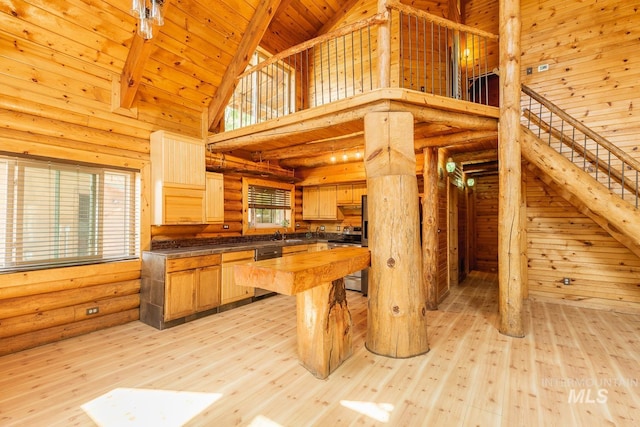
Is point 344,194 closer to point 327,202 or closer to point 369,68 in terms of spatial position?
point 327,202

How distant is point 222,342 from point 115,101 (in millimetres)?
3217

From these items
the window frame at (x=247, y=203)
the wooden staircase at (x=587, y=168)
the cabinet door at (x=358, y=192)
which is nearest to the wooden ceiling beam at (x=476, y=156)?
the wooden staircase at (x=587, y=168)

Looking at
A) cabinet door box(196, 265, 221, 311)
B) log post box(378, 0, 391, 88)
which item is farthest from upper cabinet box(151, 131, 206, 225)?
log post box(378, 0, 391, 88)

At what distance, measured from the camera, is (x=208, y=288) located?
12.9 ft

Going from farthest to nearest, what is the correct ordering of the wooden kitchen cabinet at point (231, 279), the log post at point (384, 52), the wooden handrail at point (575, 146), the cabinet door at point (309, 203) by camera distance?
the cabinet door at point (309, 203)
the wooden kitchen cabinet at point (231, 279)
the wooden handrail at point (575, 146)
the log post at point (384, 52)

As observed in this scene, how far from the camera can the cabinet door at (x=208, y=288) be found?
3840 millimetres

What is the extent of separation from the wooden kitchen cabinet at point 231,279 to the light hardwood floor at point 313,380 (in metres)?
0.64

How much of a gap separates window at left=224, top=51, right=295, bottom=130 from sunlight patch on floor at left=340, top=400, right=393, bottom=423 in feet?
13.2

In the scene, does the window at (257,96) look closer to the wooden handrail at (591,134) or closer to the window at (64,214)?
the window at (64,214)

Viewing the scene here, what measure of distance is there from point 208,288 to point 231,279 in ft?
1.25

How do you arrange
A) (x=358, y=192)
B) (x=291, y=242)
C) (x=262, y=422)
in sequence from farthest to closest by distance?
(x=358, y=192) → (x=291, y=242) → (x=262, y=422)

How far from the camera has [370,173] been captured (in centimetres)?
294

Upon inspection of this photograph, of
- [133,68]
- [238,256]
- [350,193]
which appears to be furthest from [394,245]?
[133,68]

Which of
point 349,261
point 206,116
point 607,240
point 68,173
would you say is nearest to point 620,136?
point 607,240
